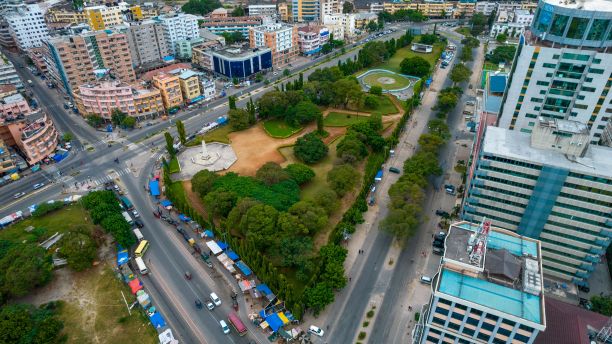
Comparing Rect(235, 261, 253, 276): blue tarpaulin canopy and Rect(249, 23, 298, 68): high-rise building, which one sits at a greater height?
Rect(249, 23, 298, 68): high-rise building

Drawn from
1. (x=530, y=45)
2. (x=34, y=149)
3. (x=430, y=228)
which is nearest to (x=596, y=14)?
(x=530, y=45)

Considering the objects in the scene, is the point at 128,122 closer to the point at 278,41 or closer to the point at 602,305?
the point at 278,41

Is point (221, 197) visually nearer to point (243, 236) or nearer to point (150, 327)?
point (243, 236)

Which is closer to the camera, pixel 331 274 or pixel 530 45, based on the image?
pixel 331 274

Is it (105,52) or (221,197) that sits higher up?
(105,52)

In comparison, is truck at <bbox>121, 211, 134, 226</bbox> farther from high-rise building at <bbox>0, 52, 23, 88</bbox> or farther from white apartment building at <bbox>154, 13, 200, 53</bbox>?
white apartment building at <bbox>154, 13, 200, 53</bbox>

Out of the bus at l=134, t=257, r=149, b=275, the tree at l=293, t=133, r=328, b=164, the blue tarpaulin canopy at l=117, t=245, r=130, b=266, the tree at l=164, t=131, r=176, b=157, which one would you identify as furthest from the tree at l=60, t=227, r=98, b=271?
the tree at l=293, t=133, r=328, b=164

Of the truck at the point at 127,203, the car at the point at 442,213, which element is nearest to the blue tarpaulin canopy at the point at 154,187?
the truck at the point at 127,203
